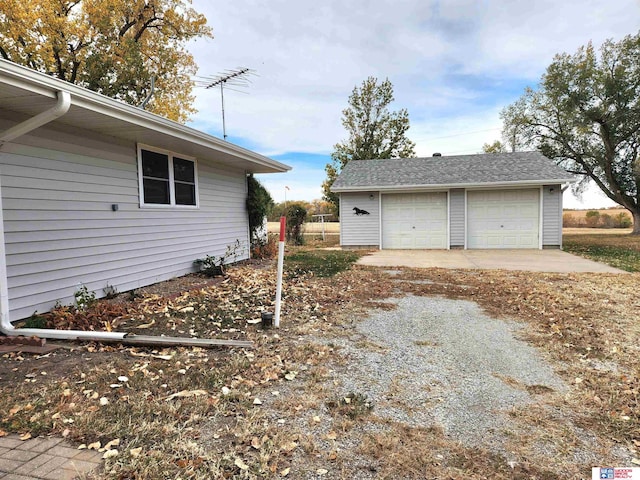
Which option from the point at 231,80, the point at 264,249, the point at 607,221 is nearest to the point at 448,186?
the point at 264,249

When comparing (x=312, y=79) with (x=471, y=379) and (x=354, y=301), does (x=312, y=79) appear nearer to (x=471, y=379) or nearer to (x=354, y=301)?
(x=354, y=301)

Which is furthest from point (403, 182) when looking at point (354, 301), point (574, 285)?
point (354, 301)

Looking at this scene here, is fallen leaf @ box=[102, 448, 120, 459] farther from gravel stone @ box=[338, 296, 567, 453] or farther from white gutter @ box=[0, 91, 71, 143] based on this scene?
white gutter @ box=[0, 91, 71, 143]

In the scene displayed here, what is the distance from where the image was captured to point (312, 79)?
1516 centimetres

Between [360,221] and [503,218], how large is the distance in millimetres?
5044

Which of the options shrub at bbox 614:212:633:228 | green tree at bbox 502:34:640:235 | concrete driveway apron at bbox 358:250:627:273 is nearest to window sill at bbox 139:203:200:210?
concrete driveway apron at bbox 358:250:627:273

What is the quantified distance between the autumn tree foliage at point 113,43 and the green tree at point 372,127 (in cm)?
1176

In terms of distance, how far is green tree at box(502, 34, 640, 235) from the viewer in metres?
17.1

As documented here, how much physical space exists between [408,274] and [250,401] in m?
5.97

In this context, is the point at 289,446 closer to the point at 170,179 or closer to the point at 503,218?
the point at 170,179

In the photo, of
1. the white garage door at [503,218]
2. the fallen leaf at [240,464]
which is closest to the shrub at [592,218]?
the white garage door at [503,218]

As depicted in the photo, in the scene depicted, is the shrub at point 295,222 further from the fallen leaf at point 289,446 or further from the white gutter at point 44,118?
the fallen leaf at point 289,446

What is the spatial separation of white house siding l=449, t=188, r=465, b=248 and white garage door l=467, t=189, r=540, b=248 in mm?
272

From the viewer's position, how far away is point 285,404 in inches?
97.8
